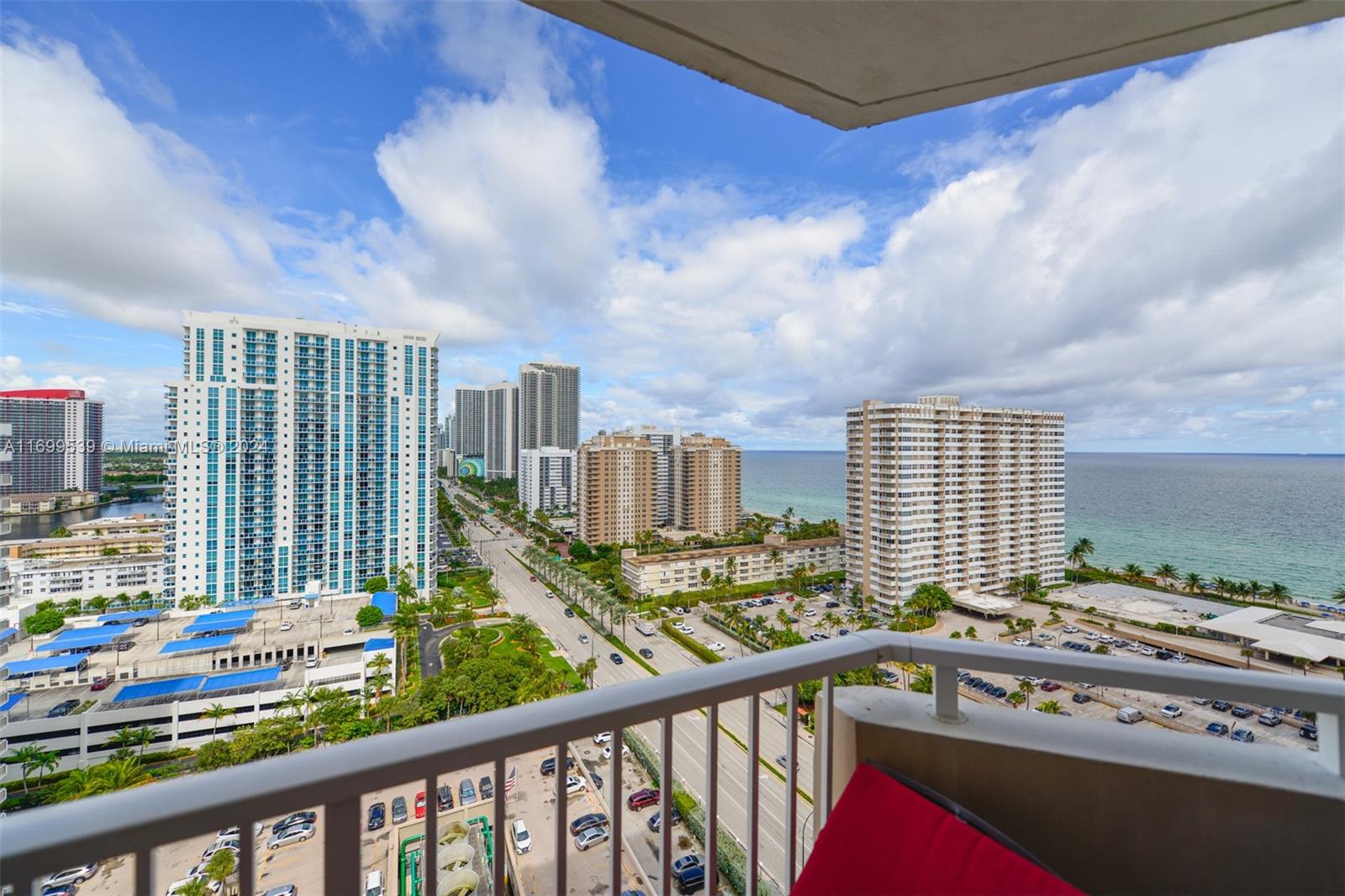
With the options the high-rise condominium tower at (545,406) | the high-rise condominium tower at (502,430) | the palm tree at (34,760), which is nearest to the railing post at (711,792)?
the palm tree at (34,760)

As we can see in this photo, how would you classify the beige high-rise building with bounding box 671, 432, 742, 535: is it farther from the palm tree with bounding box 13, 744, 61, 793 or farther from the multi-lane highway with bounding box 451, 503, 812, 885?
the multi-lane highway with bounding box 451, 503, 812, 885

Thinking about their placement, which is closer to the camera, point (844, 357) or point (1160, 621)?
point (1160, 621)

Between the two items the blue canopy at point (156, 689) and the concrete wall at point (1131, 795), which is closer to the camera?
the concrete wall at point (1131, 795)

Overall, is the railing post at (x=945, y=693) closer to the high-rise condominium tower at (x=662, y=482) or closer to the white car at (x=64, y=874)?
the white car at (x=64, y=874)

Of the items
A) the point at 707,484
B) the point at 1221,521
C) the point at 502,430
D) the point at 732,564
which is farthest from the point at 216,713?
Answer: the point at 502,430

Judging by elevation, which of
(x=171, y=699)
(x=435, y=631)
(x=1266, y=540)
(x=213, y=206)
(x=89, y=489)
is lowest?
(x=435, y=631)

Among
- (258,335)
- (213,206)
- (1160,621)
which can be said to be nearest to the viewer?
(213,206)

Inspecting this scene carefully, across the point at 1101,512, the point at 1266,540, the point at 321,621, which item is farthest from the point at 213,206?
the point at 1101,512

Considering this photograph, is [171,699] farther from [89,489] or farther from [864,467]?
[864,467]
